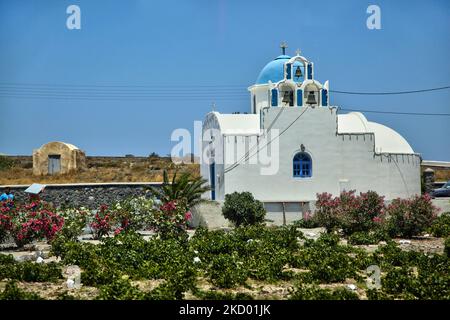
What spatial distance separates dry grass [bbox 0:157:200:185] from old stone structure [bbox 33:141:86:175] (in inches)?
21.6

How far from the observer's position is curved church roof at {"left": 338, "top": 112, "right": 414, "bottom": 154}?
2831 centimetres

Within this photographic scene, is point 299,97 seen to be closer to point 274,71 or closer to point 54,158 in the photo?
point 274,71

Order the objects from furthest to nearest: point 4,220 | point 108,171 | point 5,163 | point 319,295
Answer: point 5,163 → point 108,171 → point 4,220 → point 319,295

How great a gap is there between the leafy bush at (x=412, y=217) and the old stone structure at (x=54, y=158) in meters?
25.9

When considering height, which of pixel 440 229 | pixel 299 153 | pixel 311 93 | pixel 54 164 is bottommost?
pixel 440 229

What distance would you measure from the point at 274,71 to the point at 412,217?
11938 millimetres

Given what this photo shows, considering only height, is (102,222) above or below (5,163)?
below

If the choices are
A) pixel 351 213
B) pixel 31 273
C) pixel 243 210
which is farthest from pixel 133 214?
pixel 31 273

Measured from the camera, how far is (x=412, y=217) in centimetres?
1950

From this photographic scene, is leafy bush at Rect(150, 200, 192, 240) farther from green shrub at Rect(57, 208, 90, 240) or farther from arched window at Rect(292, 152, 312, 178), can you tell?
arched window at Rect(292, 152, 312, 178)

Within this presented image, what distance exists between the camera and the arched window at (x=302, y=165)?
26828mm

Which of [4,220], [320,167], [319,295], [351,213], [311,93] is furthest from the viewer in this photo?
[311,93]

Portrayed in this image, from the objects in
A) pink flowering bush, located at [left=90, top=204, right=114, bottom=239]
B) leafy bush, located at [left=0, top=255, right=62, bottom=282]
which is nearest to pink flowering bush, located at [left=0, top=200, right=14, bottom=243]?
pink flowering bush, located at [left=90, top=204, right=114, bottom=239]
